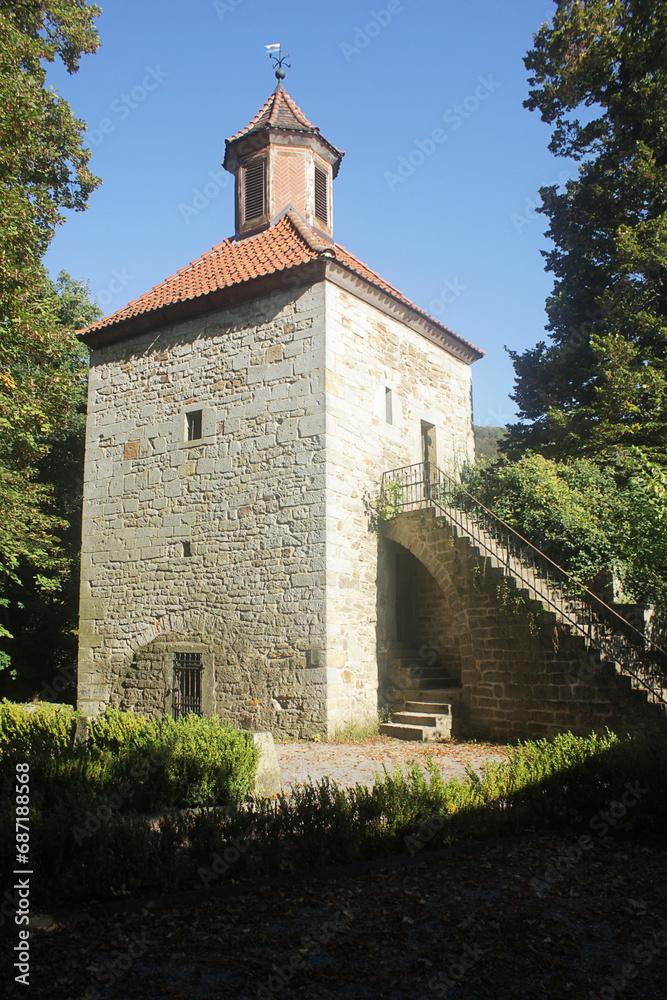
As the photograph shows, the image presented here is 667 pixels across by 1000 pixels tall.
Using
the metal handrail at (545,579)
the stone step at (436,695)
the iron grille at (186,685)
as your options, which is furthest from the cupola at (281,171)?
the stone step at (436,695)

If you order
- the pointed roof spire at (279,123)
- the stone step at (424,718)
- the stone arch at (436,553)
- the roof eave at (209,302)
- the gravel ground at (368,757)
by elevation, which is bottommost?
the gravel ground at (368,757)

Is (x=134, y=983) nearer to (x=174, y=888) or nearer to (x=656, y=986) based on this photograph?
(x=174, y=888)

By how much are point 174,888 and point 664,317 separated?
14530 millimetres

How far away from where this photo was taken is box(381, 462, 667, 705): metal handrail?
9500 mm

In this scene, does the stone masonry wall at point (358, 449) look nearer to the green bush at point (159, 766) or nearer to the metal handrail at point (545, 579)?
the metal handrail at point (545, 579)

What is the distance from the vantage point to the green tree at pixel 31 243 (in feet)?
38.7

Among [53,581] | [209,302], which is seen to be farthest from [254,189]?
[53,581]

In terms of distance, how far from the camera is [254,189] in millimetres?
16031

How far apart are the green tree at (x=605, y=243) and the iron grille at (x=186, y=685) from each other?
878 cm

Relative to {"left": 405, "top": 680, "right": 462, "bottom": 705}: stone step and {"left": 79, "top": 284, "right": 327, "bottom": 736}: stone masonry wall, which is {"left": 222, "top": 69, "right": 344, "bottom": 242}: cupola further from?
{"left": 405, "top": 680, "right": 462, "bottom": 705}: stone step

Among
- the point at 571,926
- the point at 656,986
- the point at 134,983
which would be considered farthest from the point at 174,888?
the point at 656,986

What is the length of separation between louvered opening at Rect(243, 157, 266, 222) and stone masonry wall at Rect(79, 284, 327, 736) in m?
3.77

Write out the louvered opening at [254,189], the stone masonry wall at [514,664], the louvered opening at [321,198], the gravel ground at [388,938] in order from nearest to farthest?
the gravel ground at [388,938] < the stone masonry wall at [514,664] < the louvered opening at [254,189] < the louvered opening at [321,198]

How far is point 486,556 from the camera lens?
11281 mm
